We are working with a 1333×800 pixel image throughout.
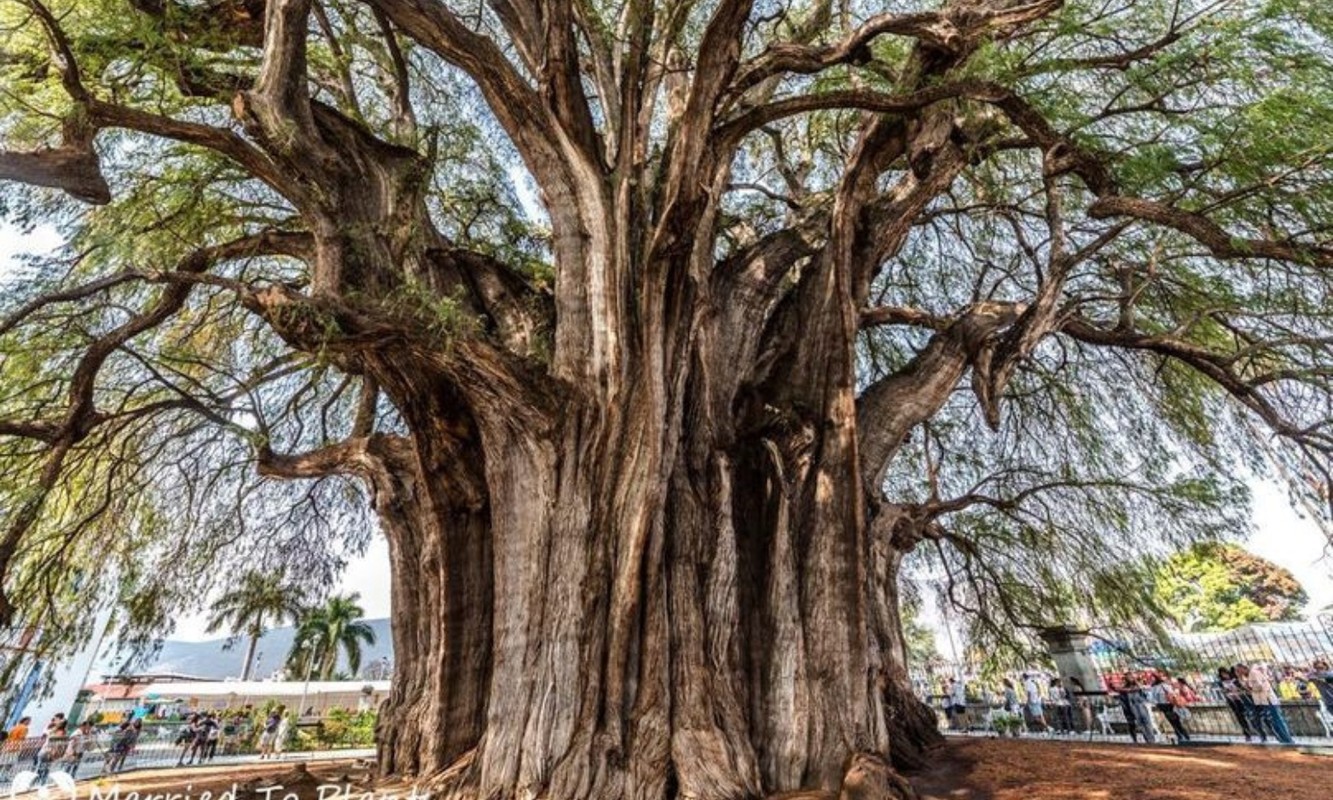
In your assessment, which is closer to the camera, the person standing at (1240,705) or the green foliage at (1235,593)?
the person standing at (1240,705)

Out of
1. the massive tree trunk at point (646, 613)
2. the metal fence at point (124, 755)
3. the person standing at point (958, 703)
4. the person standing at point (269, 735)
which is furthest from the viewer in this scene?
the person standing at point (269, 735)

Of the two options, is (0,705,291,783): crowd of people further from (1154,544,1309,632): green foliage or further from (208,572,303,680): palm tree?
(1154,544,1309,632): green foliage

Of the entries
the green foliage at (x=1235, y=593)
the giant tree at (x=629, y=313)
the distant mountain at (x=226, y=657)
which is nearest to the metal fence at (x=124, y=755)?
the giant tree at (x=629, y=313)

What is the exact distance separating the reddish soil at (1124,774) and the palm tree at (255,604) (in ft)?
26.4

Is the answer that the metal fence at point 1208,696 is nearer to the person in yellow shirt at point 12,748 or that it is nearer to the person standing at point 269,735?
the person standing at point 269,735

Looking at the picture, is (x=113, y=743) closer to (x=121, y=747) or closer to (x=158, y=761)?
(x=121, y=747)

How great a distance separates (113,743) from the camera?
34.0 ft

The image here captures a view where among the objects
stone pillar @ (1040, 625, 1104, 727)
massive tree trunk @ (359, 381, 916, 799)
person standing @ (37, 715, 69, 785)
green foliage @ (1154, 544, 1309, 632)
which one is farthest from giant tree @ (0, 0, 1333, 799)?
green foliage @ (1154, 544, 1309, 632)

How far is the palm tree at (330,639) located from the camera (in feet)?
90.1

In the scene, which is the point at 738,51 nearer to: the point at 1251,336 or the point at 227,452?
the point at 1251,336

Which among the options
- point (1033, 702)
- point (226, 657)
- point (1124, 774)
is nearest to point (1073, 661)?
point (1033, 702)

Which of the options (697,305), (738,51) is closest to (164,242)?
(697,305)

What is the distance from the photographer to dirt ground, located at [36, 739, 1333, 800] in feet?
13.7

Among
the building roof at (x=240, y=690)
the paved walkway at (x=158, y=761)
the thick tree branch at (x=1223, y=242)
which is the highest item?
the thick tree branch at (x=1223, y=242)
